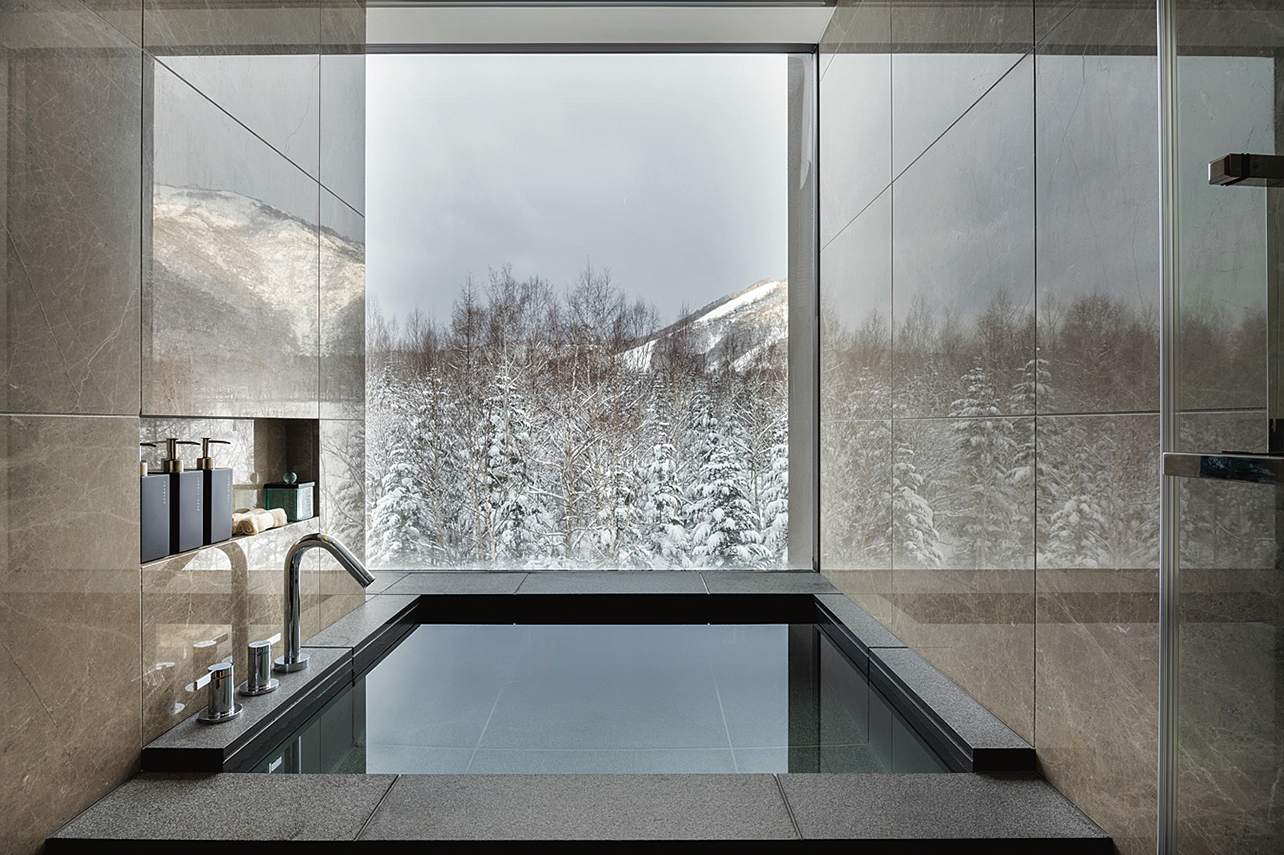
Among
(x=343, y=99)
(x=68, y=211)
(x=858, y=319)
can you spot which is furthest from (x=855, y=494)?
(x=68, y=211)

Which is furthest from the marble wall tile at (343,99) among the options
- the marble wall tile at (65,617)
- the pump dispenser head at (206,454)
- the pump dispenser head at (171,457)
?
the marble wall tile at (65,617)

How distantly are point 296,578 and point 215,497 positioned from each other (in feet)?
0.92

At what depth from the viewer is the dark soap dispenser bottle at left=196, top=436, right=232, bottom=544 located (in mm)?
1826

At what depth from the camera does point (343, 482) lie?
262cm

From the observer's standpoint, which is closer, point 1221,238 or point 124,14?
point 1221,238

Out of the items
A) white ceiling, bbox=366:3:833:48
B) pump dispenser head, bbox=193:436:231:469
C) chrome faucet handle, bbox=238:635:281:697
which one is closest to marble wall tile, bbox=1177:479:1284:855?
chrome faucet handle, bbox=238:635:281:697

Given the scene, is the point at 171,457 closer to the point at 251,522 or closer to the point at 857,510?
the point at 251,522

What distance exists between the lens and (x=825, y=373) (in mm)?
3141

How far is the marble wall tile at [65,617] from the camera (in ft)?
3.96

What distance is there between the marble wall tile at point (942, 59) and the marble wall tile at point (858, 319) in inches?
10.0

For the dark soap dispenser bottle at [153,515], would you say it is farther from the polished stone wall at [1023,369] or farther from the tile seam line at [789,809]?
the polished stone wall at [1023,369]

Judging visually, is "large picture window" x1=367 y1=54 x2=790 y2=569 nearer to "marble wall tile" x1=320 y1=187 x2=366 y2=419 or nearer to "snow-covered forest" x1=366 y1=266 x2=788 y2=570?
"snow-covered forest" x1=366 y1=266 x2=788 y2=570

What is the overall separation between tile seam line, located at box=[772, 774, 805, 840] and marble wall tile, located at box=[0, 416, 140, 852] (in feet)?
3.86

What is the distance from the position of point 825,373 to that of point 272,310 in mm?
1962
